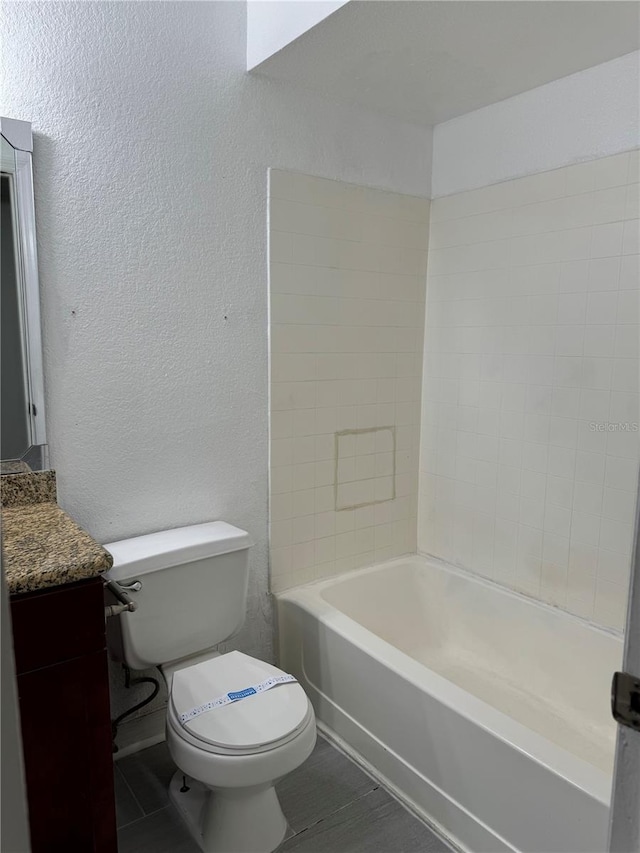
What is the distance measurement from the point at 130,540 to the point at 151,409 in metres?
0.42

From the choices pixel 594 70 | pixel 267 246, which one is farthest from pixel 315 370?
pixel 594 70

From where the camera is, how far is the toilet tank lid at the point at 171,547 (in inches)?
74.2

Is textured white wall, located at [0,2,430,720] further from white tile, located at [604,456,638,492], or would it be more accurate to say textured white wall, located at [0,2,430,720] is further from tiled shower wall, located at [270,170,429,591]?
white tile, located at [604,456,638,492]

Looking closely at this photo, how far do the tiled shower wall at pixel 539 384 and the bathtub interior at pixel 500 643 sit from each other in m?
0.09

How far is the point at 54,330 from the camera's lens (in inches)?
74.5

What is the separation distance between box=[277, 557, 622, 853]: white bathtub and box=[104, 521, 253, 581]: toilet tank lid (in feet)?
1.47

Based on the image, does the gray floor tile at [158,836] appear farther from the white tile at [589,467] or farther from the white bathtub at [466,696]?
the white tile at [589,467]

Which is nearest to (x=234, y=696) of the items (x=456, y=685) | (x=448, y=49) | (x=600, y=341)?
(x=456, y=685)

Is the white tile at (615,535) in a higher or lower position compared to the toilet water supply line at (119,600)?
higher

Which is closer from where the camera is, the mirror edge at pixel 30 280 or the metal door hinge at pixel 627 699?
the metal door hinge at pixel 627 699

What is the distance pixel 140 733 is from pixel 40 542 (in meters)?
1.03

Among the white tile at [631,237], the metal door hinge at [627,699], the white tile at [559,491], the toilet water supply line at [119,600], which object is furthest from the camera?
the white tile at [559,491]

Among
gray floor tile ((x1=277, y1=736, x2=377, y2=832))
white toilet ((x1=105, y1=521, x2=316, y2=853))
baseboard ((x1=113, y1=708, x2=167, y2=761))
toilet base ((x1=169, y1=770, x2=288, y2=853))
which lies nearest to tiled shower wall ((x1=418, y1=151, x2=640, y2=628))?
gray floor tile ((x1=277, y1=736, x2=377, y2=832))

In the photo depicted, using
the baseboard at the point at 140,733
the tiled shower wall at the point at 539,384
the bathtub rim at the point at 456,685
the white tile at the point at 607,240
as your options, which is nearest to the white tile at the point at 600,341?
the tiled shower wall at the point at 539,384
